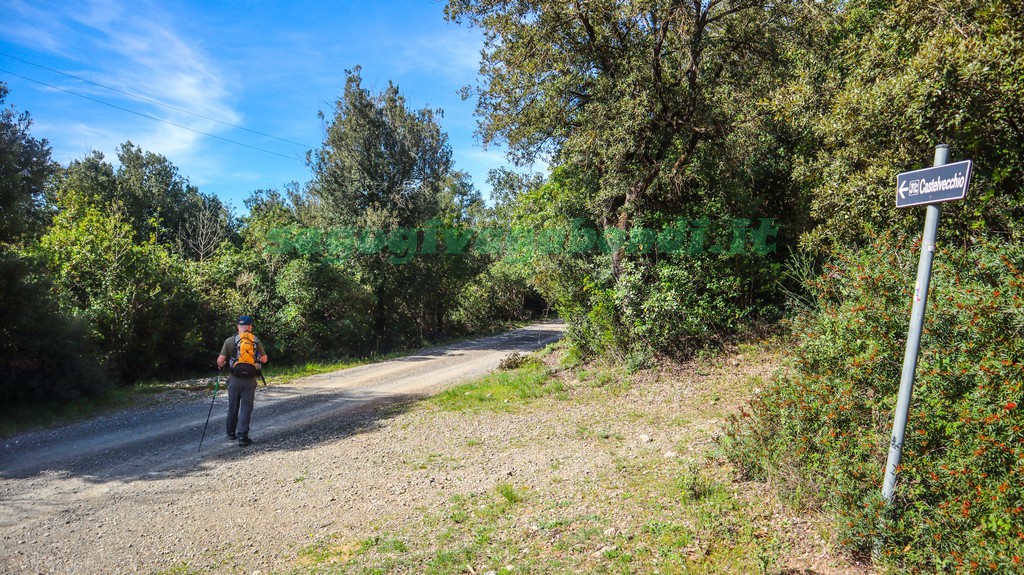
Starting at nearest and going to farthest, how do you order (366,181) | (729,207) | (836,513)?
(836,513), (729,207), (366,181)

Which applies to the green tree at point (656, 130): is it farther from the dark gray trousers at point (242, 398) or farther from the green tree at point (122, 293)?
the green tree at point (122, 293)

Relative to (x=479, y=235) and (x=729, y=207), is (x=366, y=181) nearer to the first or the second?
(x=479, y=235)

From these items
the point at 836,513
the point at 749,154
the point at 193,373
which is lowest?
the point at 193,373

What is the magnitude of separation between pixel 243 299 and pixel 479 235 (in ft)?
36.1

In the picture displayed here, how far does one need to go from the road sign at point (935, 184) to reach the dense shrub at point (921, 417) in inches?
40.2

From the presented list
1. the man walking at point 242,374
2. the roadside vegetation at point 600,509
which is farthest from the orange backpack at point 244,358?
the roadside vegetation at point 600,509

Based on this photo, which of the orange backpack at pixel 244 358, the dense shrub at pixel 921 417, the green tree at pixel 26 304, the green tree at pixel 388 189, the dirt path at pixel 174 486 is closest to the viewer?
the dense shrub at pixel 921 417

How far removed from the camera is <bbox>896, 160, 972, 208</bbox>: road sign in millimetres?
3090

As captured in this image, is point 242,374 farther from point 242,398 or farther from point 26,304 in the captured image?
point 26,304

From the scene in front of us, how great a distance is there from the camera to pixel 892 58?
7.47 m

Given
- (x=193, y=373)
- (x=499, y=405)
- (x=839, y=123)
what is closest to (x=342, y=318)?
(x=193, y=373)

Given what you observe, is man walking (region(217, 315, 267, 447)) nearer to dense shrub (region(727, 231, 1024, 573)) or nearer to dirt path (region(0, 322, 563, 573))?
dirt path (region(0, 322, 563, 573))

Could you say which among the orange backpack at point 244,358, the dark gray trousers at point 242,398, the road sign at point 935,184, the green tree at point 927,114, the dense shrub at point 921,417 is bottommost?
the dark gray trousers at point 242,398

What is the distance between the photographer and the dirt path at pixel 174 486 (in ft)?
15.6
